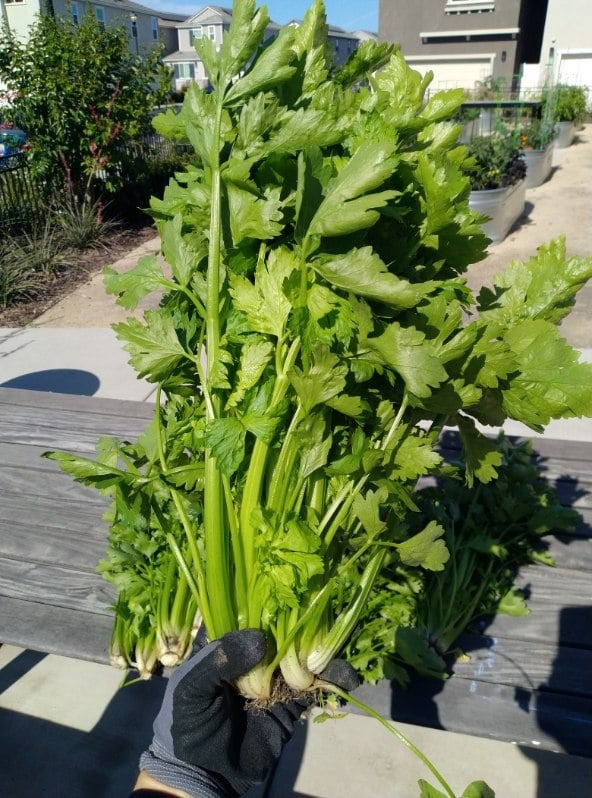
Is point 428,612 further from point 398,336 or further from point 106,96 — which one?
point 106,96

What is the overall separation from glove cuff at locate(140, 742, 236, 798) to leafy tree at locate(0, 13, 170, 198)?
8690 millimetres

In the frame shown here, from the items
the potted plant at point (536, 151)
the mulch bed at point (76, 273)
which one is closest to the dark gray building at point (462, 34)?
the potted plant at point (536, 151)

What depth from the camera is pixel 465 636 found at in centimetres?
186

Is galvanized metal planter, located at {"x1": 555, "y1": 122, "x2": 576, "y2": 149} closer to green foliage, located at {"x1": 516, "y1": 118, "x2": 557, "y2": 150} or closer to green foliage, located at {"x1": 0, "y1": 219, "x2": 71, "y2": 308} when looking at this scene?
green foliage, located at {"x1": 516, "y1": 118, "x2": 557, "y2": 150}

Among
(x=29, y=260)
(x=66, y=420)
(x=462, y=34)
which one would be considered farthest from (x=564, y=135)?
(x=66, y=420)

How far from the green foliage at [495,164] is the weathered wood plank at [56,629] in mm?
8270

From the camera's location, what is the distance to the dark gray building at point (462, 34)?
3450cm

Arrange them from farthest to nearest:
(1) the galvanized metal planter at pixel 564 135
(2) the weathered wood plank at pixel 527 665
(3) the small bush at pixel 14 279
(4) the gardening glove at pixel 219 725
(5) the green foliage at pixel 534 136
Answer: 1. (1) the galvanized metal planter at pixel 564 135
2. (5) the green foliage at pixel 534 136
3. (3) the small bush at pixel 14 279
4. (2) the weathered wood plank at pixel 527 665
5. (4) the gardening glove at pixel 219 725

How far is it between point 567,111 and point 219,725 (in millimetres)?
23650

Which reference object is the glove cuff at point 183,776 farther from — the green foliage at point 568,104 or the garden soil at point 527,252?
the green foliage at point 568,104

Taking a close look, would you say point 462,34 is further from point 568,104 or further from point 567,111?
point 567,111

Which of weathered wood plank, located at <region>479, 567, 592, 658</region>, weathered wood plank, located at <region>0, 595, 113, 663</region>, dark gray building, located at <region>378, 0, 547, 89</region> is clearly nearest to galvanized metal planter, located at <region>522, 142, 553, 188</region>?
weathered wood plank, located at <region>479, 567, 592, 658</region>

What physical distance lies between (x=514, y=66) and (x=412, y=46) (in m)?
5.72

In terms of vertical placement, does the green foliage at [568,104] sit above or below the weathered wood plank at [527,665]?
below
